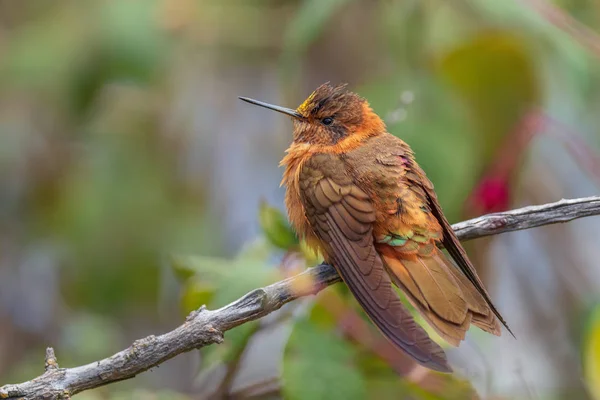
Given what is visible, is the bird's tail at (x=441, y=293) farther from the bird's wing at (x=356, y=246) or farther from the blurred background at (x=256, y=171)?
the blurred background at (x=256, y=171)

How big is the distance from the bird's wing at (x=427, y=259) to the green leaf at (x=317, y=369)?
11.2 inches

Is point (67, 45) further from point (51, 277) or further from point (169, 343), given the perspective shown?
point (169, 343)

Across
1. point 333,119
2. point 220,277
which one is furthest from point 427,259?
point 333,119

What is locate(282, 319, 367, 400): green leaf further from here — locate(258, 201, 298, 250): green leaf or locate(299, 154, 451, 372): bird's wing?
locate(258, 201, 298, 250): green leaf

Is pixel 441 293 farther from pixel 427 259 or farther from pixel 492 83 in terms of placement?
pixel 492 83

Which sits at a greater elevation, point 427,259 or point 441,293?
point 427,259

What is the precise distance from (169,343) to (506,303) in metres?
3.58

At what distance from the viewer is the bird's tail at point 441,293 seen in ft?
8.64

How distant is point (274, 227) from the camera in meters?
2.92

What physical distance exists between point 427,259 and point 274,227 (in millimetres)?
501

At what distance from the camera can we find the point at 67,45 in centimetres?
442

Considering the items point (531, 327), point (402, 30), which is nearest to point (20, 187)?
point (402, 30)

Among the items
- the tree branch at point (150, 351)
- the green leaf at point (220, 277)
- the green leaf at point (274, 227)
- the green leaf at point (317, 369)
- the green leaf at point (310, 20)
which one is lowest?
the green leaf at point (317, 369)

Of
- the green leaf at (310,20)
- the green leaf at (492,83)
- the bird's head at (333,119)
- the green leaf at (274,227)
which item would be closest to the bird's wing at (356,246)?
the green leaf at (274,227)
